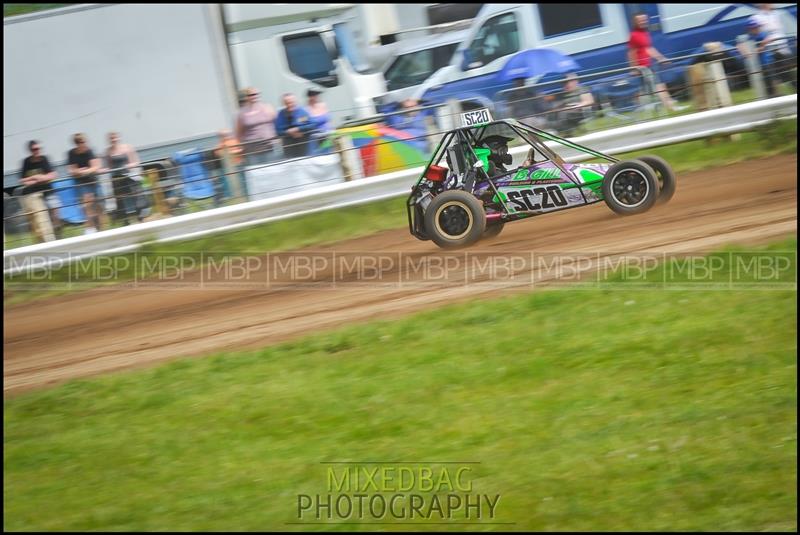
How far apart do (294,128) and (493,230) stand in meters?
1.80

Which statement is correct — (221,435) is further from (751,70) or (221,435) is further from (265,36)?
(265,36)

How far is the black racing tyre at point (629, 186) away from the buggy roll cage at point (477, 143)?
0.07 meters

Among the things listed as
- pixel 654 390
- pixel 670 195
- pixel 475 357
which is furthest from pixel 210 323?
pixel 670 195

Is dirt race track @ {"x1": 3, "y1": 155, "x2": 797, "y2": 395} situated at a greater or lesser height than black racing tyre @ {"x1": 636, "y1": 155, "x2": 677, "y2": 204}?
lesser

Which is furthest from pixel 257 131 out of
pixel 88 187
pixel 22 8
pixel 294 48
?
pixel 22 8

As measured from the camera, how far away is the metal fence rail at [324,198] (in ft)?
15.3

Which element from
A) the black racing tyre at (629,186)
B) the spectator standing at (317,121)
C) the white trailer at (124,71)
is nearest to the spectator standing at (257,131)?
the spectator standing at (317,121)

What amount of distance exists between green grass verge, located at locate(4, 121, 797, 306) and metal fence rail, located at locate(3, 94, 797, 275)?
8cm

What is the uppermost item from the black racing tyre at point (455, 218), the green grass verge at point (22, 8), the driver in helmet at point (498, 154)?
the green grass verge at point (22, 8)

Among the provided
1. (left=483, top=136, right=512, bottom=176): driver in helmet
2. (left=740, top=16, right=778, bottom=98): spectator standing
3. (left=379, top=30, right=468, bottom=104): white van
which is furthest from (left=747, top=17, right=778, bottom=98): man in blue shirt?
(left=379, top=30, right=468, bottom=104): white van

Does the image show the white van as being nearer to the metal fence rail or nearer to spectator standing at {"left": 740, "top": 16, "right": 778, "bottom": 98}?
the metal fence rail

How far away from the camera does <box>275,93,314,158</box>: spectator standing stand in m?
5.59

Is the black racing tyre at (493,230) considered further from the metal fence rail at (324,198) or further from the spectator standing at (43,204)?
the spectator standing at (43,204)

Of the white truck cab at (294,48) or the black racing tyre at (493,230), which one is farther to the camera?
the white truck cab at (294,48)
